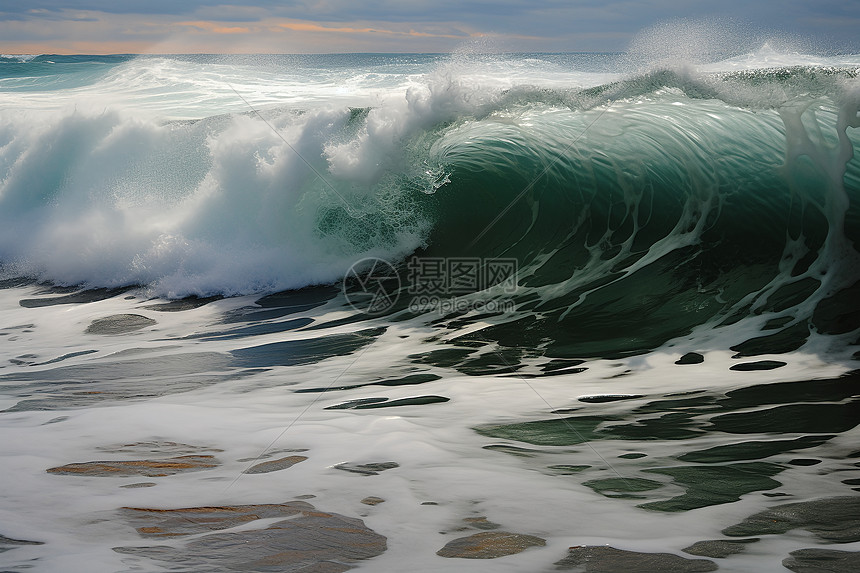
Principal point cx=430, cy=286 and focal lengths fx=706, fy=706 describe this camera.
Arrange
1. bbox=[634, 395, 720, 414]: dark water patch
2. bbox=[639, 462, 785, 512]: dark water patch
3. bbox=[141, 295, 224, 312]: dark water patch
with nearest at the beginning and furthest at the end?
bbox=[639, 462, 785, 512]: dark water patch → bbox=[634, 395, 720, 414]: dark water patch → bbox=[141, 295, 224, 312]: dark water patch

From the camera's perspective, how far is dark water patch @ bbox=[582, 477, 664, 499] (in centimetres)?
259

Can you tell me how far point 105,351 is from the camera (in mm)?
4922

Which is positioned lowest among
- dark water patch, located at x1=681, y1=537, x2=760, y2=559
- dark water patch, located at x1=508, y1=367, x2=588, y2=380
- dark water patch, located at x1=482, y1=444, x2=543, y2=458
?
dark water patch, located at x1=508, y1=367, x2=588, y2=380

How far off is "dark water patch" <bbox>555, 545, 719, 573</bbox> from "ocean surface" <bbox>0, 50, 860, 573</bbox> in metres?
0.01

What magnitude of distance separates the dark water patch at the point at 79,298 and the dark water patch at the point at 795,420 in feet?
18.2

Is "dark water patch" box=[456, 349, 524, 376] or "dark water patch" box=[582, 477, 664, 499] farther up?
"dark water patch" box=[582, 477, 664, 499]

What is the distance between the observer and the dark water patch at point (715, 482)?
2.51 meters

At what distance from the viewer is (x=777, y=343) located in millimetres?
4648

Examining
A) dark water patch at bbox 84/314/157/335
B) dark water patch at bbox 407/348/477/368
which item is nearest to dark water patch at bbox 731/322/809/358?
dark water patch at bbox 407/348/477/368

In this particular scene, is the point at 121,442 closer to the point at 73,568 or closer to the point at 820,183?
the point at 73,568

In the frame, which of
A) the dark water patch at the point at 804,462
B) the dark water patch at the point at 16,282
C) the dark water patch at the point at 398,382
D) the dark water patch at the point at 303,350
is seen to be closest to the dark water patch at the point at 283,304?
the dark water patch at the point at 303,350

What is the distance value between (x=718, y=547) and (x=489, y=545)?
0.70 m

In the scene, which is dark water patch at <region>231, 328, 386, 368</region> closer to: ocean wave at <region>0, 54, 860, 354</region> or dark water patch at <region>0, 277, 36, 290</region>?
ocean wave at <region>0, 54, 860, 354</region>

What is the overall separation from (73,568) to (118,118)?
28.9 ft
